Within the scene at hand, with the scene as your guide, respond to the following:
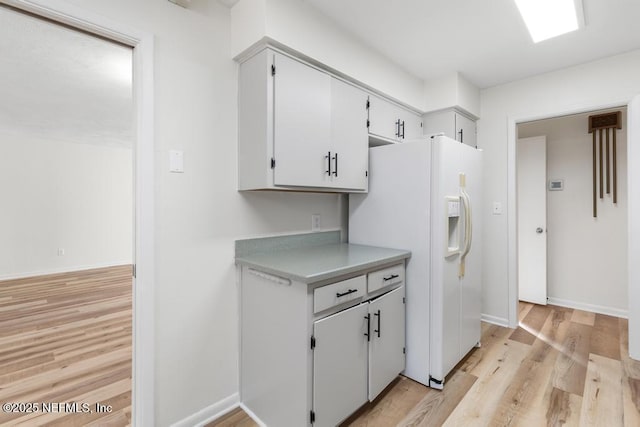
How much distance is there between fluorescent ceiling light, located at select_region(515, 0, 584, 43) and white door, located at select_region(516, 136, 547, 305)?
1.84 metres

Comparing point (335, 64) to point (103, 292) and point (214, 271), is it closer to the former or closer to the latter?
point (214, 271)

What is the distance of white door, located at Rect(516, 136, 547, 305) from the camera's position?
364 centimetres

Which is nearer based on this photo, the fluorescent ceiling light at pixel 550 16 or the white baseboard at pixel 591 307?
the fluorescent ceiling light at pixel 550 16

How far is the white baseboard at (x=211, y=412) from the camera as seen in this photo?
5.46ft

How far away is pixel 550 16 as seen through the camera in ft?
6.44

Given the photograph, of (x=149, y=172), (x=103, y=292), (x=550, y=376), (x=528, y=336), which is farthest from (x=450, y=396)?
(x=103, y=292)

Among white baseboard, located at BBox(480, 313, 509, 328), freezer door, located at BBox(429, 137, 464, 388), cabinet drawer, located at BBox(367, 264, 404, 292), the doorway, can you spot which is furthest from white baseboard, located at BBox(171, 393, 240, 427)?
white baseboard, located at BBox(480, 313, 509, 328)

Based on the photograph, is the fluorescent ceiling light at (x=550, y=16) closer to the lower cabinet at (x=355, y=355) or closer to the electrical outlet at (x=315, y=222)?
the electrical outlet at (x=315, y=222)

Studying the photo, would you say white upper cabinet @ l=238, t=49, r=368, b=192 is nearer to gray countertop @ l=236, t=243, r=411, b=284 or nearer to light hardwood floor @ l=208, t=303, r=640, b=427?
gray countertop @ l=236, t=243, r=411, b=284

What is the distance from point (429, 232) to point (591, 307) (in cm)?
296

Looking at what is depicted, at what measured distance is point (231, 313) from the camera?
185 centimetres

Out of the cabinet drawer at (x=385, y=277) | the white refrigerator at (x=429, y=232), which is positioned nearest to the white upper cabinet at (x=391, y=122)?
the white refrigerator at (x=429, y=232)

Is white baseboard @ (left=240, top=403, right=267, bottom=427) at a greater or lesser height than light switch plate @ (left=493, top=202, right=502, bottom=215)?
lesser

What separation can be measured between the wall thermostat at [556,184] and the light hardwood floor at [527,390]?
65.5 inches
